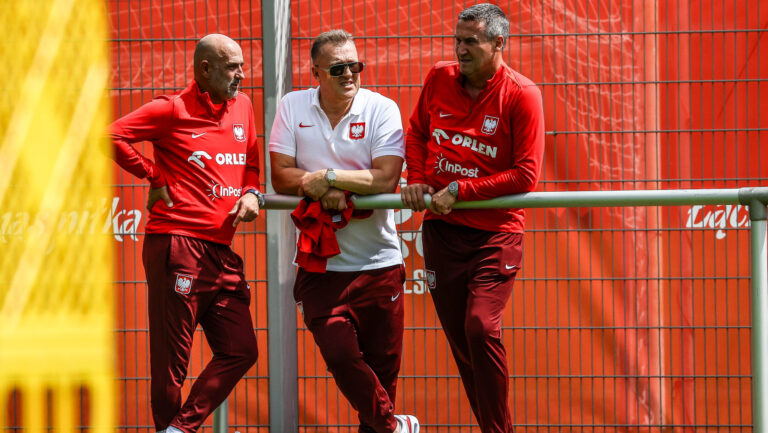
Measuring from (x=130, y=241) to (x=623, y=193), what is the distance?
10.0 ft

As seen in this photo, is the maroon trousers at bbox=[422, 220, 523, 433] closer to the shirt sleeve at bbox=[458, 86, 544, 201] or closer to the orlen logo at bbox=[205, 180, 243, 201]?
the shirt sleeve at bbox=[458, 86, 544, 201]

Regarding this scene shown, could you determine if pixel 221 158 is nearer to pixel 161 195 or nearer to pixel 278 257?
pixel 161 195

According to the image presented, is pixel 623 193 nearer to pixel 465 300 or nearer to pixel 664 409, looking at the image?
pixel 465 300

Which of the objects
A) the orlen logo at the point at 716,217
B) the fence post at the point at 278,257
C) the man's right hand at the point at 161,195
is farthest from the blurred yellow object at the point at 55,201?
the orlen logo at the point at 716,217

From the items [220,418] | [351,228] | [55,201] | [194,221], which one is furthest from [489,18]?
[55,201]

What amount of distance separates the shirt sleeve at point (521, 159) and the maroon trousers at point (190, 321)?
44.2 inches

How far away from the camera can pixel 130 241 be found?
5086 mm

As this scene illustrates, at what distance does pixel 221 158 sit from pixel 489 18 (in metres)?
1.25

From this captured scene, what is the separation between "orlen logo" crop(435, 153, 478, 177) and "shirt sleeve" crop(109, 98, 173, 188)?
44.5 inches

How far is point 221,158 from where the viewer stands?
3.63 m

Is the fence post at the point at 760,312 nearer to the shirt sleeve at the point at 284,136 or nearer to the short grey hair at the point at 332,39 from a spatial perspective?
the short grey hair at the point at 332,39

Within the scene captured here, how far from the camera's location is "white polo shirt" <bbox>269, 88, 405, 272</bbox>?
3605 mm

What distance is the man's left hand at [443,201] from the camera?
3.32m

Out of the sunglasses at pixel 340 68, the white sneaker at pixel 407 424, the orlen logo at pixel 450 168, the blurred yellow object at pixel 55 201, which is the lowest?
the white sneaker at pixel 407 424
